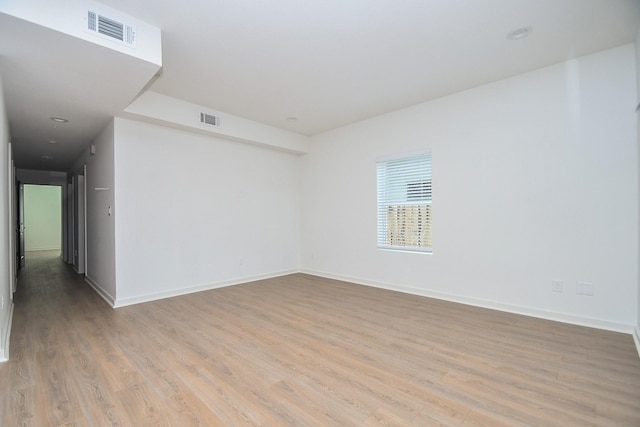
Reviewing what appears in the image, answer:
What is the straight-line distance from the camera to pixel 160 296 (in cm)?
443

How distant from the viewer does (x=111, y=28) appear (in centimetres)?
243

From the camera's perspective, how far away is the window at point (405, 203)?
4.54m

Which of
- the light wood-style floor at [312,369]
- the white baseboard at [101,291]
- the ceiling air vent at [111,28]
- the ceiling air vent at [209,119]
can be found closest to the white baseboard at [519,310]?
the light wood-style floor at [312,369]

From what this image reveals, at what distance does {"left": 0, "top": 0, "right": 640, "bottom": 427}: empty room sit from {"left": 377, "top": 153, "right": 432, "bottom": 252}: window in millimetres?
35

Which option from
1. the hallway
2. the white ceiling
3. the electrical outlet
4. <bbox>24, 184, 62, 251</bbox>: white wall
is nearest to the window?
the white ceiling

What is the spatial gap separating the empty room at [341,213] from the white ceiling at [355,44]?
0.03 metres

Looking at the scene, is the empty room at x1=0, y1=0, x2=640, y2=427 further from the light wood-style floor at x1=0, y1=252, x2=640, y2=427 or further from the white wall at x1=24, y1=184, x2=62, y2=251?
the white wall at x1=24, y1=184, x2=62, y2=251

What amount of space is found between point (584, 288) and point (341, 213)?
355 centimetres

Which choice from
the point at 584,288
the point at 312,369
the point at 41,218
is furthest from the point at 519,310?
the point at 41,218

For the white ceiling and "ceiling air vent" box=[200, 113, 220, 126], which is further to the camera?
"ceiling air vent" box=[200, 113, 220, 126]

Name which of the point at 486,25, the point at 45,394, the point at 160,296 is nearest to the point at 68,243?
the point at 160,296

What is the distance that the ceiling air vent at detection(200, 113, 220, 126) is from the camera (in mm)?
4617

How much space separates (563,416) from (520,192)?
98.5 inches

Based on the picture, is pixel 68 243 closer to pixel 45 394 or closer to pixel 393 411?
pixel 45 394
